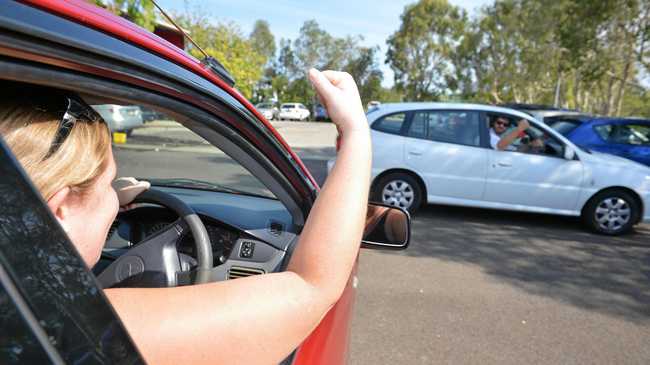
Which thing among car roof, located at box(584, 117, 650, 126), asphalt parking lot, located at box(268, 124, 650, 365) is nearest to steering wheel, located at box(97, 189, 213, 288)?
asphalt parking lot, located at box(268, 124, 650, 365)

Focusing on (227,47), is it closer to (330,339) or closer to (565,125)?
(565,125)

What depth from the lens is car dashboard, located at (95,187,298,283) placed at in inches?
57.6

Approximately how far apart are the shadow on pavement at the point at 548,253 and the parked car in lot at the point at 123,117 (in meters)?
3.51

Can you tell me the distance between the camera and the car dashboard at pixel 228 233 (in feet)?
4.80

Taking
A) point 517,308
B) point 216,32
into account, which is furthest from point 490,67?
point 517,308

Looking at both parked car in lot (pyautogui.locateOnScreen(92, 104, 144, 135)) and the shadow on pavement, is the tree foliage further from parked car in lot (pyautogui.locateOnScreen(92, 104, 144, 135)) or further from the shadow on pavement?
parked car in lot (pyautogui.locateOnScreen(92, 104, 144, 135))

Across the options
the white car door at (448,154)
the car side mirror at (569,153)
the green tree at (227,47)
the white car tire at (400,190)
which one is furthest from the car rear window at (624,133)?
the green tree at (227,47)

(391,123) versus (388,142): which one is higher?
(391,123)

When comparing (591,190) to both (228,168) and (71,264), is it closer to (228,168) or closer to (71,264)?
(228,168)

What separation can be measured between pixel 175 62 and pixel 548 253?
4745 millimetres

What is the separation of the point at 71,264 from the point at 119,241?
46.1 inches

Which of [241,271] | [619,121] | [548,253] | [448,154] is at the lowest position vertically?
[548,253]

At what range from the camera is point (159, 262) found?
4.41 ft

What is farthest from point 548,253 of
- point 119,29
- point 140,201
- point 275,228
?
point 119,29
